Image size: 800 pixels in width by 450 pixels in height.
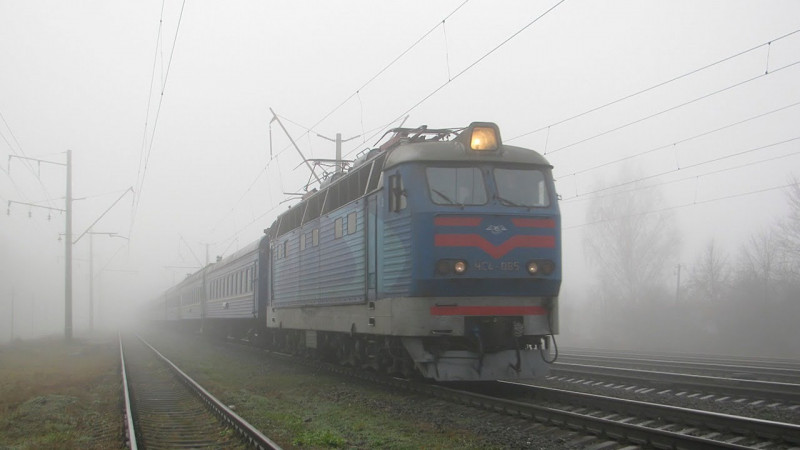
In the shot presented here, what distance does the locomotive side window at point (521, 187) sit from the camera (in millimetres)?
10633

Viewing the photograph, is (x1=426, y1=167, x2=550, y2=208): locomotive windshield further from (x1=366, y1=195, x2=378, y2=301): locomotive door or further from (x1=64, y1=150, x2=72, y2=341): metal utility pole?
(x1=64, y1=150, x2=72, y2=341): metal utility pole

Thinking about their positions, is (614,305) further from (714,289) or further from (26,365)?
(26,365)

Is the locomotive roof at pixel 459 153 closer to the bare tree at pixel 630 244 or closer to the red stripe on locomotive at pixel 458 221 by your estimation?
the red stripe on locomotive at pixel 458 221

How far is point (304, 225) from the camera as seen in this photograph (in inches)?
645

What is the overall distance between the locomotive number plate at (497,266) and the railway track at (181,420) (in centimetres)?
394

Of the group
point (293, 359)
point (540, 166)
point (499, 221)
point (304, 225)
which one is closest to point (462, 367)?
point (499, 221)

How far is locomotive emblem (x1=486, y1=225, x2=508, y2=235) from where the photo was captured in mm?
10227

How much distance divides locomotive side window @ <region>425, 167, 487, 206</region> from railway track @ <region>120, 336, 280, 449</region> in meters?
4.31

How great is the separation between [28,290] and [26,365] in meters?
104

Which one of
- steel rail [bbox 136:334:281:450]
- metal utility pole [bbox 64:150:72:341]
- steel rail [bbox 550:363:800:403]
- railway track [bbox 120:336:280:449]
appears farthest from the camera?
metal utility pole [bbox 64:150:72:341]

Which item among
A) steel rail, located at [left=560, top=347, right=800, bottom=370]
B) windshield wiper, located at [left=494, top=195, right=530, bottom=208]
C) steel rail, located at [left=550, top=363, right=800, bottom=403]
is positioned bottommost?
steel rail, located at [left=560, top=347, right=800, bottom=370]

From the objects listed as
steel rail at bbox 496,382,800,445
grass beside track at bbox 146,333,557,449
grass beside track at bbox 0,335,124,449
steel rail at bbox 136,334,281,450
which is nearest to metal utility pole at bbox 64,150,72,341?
grass beside track at bbox 0,335,124,449

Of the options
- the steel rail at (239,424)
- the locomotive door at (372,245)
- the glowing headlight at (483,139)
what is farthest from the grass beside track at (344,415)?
the glowing headlight at (483,139)

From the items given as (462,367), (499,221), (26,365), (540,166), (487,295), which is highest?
(540,166)
